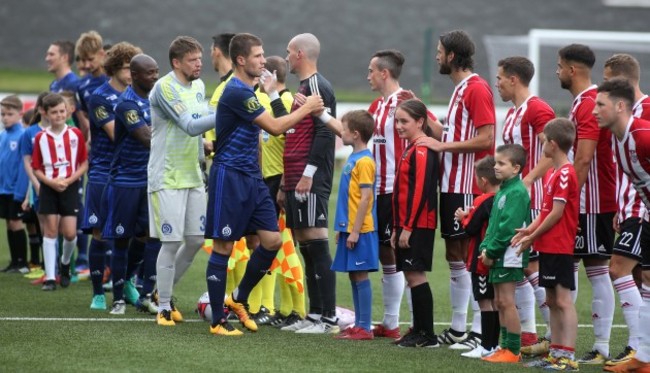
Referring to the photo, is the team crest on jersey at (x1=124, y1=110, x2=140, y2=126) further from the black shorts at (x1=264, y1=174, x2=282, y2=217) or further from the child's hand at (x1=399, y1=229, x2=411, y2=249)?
the child's hand at (x1=399, y1=229, x2=411, y2=249)

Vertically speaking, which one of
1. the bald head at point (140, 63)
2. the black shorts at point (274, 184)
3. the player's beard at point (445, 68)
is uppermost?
the bald head at point (140, 63)

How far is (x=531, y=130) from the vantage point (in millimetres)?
7742

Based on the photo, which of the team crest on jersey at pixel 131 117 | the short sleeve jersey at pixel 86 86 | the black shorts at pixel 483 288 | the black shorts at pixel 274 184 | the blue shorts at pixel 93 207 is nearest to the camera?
the black shorts at pixel 483 288

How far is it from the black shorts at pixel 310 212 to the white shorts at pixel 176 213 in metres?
0.77

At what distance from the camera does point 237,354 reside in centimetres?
717

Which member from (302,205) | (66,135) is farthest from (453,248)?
(66,135)

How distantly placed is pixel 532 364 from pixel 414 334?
103cm

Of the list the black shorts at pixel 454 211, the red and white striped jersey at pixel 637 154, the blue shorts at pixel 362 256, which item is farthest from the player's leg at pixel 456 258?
the red and white striped jersey at pixel 637 154

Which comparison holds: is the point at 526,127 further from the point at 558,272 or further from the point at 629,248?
the point at 558,272

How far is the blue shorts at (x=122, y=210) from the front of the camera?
916 cm

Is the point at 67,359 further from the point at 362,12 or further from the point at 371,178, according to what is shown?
the point at 362,12

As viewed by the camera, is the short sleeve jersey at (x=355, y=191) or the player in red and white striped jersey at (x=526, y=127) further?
the short sleeve jersey at (x=355, y=191)

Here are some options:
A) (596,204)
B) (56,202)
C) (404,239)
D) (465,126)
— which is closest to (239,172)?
(404,239)

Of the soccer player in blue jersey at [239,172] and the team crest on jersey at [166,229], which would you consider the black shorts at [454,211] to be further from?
the team crest on jersey at [166,229]
